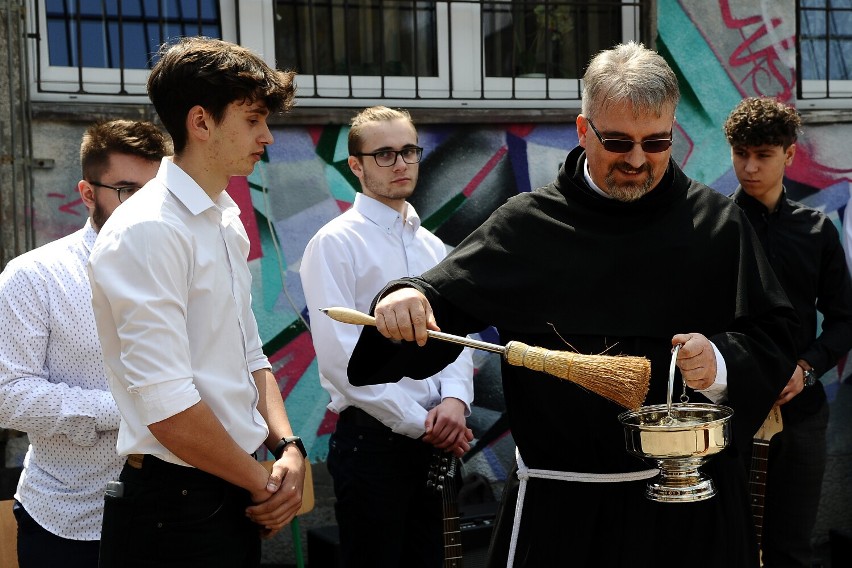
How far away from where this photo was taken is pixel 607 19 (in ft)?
23.4

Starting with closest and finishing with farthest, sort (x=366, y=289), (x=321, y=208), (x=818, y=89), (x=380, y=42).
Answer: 1. (x=366, y=289)
2. (x=321, y=208)
3. (x=380, y=42)
4. (x=818, y=89)

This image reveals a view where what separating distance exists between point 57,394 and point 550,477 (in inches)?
60.0

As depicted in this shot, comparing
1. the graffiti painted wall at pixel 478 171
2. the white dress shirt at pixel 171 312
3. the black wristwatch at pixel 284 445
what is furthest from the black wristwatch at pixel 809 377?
the white dress shirt at pixel 171 312

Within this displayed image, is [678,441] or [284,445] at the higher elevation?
[678,441]

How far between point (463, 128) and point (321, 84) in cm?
84

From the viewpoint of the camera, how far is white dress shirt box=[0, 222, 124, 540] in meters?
3.54

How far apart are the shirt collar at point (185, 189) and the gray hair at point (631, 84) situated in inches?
43.2

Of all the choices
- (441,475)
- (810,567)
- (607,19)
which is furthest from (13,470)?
(607,19)

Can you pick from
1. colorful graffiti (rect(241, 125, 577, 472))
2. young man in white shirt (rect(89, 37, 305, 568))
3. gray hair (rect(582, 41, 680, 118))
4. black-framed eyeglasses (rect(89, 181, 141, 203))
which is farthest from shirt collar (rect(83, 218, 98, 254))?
colorful graffiti (rect(241, 125, 577, 472))

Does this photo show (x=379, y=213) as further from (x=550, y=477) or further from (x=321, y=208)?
(x=550, y=477)

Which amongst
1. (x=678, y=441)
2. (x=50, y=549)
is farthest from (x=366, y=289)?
(x=678, y=441)

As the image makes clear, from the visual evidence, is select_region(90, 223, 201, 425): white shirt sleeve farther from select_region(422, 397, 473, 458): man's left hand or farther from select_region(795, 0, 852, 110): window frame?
select_region(795, 0, 852, 110): window frame

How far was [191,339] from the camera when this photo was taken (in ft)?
9.79

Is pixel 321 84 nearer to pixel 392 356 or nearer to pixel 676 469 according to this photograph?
pixel 392 356
